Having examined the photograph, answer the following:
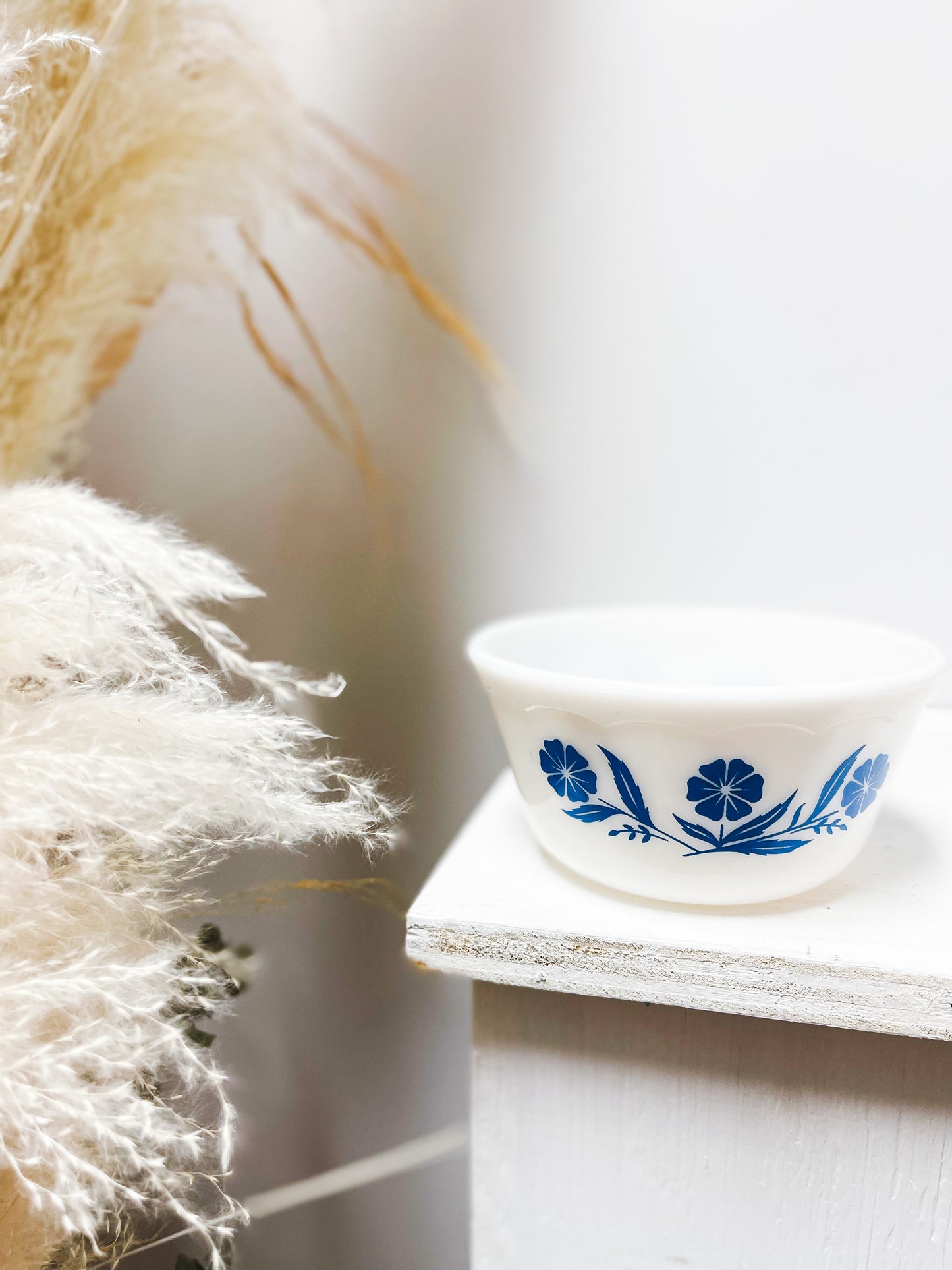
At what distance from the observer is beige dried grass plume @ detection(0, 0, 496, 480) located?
413 mm

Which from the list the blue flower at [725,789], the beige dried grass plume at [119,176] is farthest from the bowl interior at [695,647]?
the beige dried grass plume at [119,176]

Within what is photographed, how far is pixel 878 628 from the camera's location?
0.44 meters

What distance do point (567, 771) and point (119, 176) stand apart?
391mm

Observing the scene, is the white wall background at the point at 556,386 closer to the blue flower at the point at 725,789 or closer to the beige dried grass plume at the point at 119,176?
the beige dried grass plume at the point at 119,176

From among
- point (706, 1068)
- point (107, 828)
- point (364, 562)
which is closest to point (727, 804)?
→ point (706, 1068)

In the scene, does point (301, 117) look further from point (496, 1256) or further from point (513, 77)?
point (496, 1256)

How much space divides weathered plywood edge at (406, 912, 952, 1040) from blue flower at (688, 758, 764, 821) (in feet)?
0.18

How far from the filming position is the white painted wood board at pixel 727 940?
33cm

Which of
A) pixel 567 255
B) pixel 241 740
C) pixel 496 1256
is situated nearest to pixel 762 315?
pixel 567 255

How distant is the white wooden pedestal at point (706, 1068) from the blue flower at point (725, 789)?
5cm

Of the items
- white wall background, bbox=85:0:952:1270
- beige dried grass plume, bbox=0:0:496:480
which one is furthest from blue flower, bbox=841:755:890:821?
beige dried grass plume, bbox=0:0:496:480

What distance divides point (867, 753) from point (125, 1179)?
38 cm

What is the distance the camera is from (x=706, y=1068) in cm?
37

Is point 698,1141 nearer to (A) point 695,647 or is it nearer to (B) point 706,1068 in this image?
(B) point 706,1068
